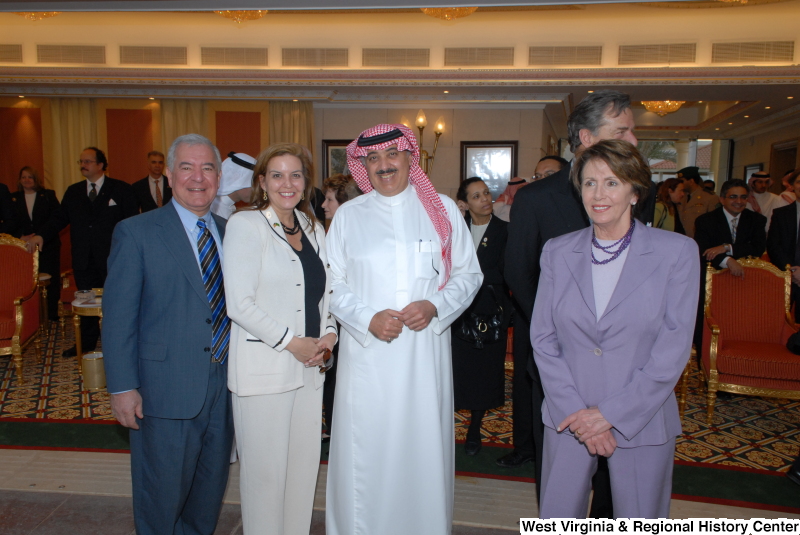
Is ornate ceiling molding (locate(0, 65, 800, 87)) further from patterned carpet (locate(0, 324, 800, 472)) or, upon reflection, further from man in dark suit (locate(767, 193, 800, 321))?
patterned carpet (locate(0, 324, 800, 472))

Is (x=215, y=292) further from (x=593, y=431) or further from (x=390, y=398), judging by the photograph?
(x=593, y=431)

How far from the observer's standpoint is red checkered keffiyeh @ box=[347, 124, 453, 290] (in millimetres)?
2469

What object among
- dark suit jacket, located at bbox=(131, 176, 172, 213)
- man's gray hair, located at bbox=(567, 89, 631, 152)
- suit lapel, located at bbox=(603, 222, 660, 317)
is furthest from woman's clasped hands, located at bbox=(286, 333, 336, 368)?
dark suit jacket, located at bbox=(131, 176, 172, 213)

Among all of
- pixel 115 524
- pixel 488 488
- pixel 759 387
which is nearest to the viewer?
pixel 115 524

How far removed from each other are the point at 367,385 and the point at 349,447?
0.92 feet

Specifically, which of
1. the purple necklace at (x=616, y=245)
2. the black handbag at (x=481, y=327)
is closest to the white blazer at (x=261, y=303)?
the purple necklace at (x=616, y=245)

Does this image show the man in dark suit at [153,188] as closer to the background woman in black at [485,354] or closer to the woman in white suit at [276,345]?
the background woman in black at [485,354]

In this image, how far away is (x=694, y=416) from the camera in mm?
4582

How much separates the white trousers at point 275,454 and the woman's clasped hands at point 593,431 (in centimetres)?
105

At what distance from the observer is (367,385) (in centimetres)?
244

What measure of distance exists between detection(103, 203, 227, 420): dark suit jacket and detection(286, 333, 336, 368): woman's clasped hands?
330 millimetres

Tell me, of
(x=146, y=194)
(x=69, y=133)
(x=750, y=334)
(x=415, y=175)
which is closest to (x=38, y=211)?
(x=146, y=194)

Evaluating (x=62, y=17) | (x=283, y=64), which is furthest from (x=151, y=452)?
(x=62, y=17)

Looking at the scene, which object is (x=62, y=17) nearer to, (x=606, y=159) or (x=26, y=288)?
(x=26, y=288)
